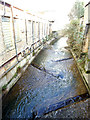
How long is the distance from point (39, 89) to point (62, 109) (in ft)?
4.89

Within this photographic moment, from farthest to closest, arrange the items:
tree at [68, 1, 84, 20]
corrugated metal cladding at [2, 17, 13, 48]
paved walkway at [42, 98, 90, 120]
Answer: tree at [68, 1, 84, 20], corrugated metal cladding at [2, 17, 13, 48], paved walkway at [42, 98, 90, 120]

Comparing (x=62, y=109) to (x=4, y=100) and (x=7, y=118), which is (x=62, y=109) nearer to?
(x=7, y=118)

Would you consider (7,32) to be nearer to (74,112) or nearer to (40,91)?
(40,91)

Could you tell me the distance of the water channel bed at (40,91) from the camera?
343cm

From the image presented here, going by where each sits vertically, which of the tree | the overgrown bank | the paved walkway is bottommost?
the paved walkway

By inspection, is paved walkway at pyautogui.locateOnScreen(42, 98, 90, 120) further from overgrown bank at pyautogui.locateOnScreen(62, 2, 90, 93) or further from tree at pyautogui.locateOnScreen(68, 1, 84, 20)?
tree at pyautogui.locateOnScreen(68, 1, 84, 20)

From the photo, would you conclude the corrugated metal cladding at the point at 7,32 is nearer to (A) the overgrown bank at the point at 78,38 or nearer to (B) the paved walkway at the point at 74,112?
(B) the paved walkway at the point at 74,112

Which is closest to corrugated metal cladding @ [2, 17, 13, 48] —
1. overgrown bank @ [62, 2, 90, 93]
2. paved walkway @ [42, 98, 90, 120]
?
paved walkway @ [42, 98, 90, 120]

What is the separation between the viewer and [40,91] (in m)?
4.32

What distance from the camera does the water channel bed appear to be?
343 cm

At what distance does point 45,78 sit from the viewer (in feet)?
17.5

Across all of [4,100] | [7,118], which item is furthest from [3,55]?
[7,118]

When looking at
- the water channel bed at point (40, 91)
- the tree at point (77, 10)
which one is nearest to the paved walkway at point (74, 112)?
the water channel bed at point (40, 91)

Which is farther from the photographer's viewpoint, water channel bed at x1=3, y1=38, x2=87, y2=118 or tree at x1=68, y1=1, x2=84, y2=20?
tree at x1=68, y1=1, x2=84, y2=20
